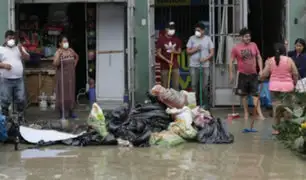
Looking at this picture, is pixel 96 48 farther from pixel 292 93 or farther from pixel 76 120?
pixel 292 93

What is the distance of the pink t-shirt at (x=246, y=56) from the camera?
1077 cm

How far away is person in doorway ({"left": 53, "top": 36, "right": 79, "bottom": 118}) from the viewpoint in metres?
10.9

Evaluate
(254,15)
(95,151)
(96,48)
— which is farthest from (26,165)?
(254,15)

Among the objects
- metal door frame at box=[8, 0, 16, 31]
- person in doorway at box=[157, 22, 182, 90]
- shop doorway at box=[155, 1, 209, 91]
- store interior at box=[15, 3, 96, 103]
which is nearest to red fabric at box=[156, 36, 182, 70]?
person in doorway at box=[157, 22, 182, 90]

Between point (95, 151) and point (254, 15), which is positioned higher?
point (254, 15)

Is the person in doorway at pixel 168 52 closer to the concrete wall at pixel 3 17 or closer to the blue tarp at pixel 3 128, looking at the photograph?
the concrete wall at pixel 3 17

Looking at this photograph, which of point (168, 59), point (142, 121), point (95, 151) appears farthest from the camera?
point (168, 59)

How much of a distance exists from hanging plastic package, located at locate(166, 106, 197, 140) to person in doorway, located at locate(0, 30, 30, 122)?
107 inches

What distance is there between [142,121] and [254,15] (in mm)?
7072

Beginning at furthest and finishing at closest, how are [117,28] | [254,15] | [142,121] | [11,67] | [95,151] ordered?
[254,15], [117,28], [11,67], [142,121], [95,151]

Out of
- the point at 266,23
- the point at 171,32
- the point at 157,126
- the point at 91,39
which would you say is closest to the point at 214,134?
the point at 157,126

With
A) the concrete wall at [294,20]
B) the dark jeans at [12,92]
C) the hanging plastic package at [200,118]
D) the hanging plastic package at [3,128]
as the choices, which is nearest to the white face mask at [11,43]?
the dark jeans at [12,92]

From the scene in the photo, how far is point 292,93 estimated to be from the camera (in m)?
8.34

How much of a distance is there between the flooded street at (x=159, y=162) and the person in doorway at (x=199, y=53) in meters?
3.09
